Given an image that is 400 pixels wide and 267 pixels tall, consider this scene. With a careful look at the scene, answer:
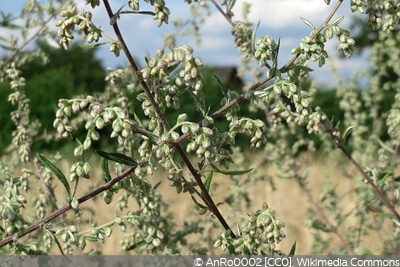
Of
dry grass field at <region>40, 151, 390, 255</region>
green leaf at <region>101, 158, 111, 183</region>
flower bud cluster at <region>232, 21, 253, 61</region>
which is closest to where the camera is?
green leaf at <region>101, 158, 111, 183</region>

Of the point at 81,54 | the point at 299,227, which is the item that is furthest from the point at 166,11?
the point at 81,54

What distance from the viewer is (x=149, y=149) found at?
1.52 metres

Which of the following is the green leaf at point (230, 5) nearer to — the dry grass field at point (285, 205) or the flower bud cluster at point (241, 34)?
the flower bud cluster at point (241, 34)

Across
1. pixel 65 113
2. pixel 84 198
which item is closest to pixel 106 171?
pixel 84 198

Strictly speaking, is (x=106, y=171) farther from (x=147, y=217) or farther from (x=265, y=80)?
(x=265, y=80)

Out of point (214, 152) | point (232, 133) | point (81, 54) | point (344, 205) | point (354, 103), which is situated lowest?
point (214, 152)

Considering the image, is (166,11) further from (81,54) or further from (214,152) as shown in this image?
(81,54)

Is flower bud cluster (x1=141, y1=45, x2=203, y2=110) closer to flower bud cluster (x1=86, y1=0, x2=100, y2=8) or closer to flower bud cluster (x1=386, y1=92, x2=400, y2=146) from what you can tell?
flower bud cluster (x1=86, y1=0, x2=100, y2=8)

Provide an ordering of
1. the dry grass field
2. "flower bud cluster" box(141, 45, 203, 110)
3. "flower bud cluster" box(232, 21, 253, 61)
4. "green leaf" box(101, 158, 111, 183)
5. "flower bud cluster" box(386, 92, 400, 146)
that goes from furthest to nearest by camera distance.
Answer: the dry grass field, "flower bud cluster" box(386, 92, 400, 146), "flower bud cluster" box(232, 21, 253, 61), "green leaf" box(101, 158, 111, 183), "flower bud cluster" box(141, 45, 203, 110)

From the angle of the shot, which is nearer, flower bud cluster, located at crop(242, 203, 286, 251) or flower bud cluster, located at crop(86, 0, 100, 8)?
flower bud cluster, located at crop(86, 0, 100, 8)

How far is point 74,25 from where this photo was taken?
144cm

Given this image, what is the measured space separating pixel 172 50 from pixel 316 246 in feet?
10.4

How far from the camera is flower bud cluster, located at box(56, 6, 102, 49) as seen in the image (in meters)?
1.44

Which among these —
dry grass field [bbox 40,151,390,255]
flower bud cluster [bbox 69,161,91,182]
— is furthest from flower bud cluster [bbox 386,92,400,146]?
flower bud cluster [bbox 69,161,91,182]
